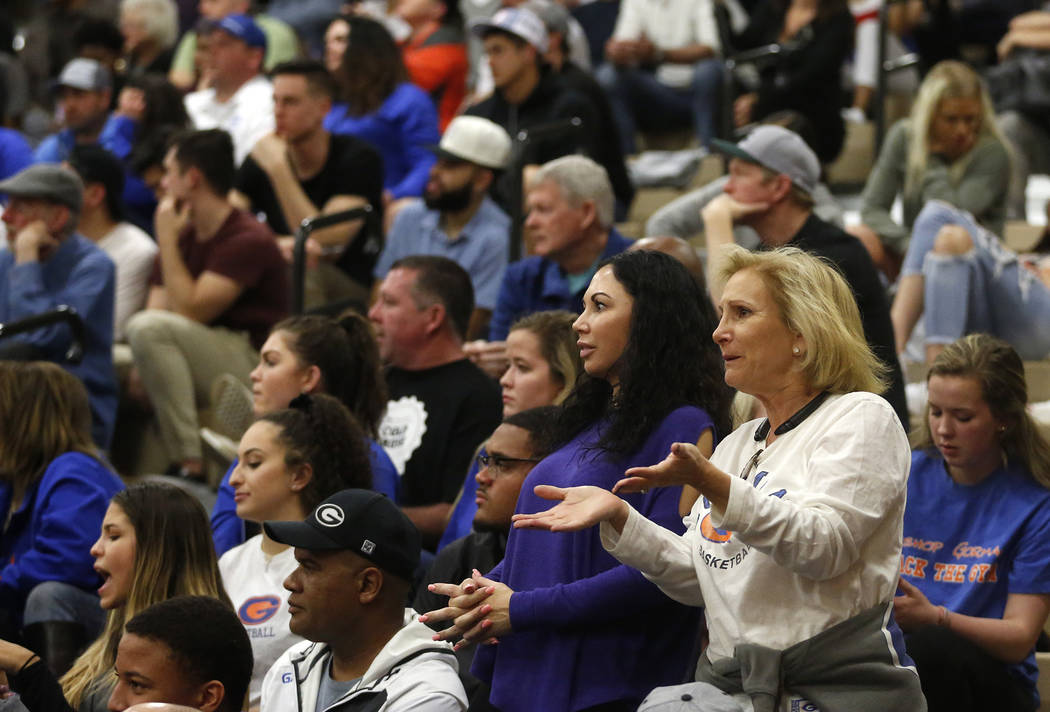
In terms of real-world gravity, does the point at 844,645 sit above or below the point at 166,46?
above

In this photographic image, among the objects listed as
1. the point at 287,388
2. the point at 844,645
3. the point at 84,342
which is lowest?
the point at 84,342

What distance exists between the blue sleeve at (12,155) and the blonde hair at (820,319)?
6439 millimetres

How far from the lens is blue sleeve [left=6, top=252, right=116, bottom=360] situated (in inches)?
263

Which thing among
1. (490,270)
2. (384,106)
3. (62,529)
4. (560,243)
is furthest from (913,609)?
(384,106)

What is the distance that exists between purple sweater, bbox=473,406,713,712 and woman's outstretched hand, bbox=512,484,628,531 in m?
0.35

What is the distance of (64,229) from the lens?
692 centimetres

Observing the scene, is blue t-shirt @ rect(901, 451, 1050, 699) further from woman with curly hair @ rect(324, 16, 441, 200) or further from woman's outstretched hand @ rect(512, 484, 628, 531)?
woman with curly hair @ rect(324, 16, 441, 200)

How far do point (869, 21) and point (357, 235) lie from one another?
3.66 meters

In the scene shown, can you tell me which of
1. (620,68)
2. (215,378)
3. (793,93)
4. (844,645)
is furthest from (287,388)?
(620,68)

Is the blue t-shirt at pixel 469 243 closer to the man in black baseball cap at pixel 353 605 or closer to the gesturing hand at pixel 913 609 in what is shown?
the gesturing hand at pixel 913 609

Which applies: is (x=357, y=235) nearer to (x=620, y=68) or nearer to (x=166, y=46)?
(x=620, y=68)

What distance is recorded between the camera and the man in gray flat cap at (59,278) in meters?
6.68

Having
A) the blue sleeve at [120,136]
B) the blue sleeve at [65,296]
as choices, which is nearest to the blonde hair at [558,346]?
the blue sleeve at [65,296]

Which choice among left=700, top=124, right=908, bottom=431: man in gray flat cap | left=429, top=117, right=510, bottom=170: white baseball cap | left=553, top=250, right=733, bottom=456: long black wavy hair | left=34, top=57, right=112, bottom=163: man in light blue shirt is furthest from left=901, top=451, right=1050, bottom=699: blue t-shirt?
left=34, top=57, right=112, bottom=163: man in light blue shirt
